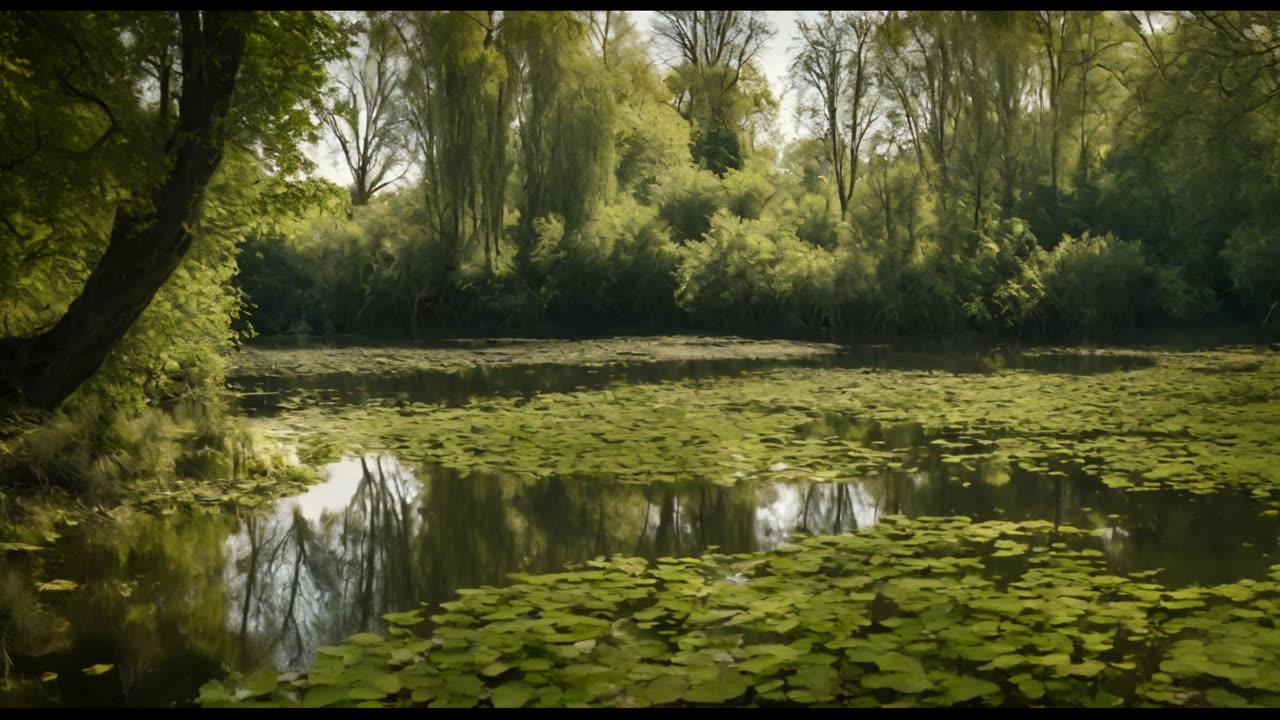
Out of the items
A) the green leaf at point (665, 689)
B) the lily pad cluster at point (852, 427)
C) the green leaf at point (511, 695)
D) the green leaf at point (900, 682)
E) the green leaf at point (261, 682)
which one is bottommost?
the green leaf at point (261, 682)

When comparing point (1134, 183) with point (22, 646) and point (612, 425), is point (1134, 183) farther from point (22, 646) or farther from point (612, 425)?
point (22, 646)

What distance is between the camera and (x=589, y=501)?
6.89m

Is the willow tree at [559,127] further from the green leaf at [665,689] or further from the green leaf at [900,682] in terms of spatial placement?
the green leaf at [900,682]

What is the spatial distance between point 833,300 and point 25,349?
1968 cm

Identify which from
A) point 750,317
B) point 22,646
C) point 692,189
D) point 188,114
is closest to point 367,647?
point 22,646

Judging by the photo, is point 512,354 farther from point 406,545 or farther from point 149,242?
point 406,545

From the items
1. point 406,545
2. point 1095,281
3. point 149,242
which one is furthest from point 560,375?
point 1095,281

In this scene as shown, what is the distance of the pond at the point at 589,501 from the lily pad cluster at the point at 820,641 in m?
0.38

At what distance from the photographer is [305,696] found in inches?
138

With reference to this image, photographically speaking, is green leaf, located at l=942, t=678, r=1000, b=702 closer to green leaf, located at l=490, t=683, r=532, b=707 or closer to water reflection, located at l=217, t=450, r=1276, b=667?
green leaf, located at l=490, t=683, r=532, b=707

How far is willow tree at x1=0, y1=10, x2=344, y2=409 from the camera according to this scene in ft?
20.4

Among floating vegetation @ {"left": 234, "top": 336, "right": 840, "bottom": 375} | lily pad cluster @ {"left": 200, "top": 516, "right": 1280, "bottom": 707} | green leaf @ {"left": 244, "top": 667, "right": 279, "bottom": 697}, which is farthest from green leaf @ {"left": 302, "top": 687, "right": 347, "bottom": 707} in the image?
floating vegetation @ {"left": 234, "top": 336, "right": 840, "bottom": 375}

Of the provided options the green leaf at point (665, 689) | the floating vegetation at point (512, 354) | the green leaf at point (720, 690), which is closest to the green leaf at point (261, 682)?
the green leaf at point (665, 689)

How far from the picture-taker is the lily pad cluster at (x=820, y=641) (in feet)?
11.3
